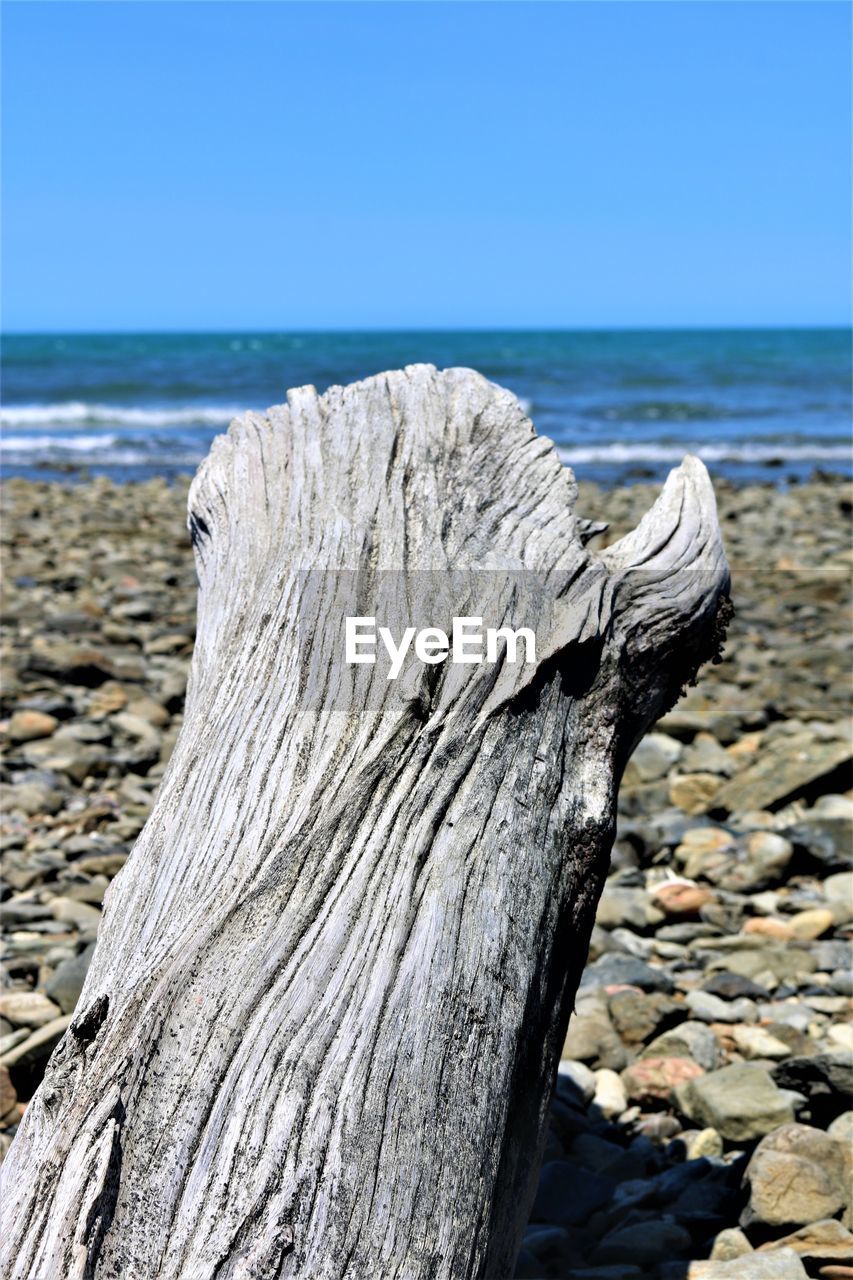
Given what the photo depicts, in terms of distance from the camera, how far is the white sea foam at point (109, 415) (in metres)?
26.7

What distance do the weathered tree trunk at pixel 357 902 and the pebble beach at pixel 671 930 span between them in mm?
809

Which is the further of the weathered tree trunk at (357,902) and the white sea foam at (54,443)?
the white sea foam at (54,443)

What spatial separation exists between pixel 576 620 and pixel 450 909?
63 cm

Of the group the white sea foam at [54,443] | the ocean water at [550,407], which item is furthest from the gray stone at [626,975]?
the white sea foam at [54,443]

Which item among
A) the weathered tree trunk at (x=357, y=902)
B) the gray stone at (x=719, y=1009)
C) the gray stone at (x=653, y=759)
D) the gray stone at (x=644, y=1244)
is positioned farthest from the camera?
the gray stone at (x=653, y=759)

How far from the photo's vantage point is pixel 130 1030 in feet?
5.59

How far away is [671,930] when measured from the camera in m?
4.05

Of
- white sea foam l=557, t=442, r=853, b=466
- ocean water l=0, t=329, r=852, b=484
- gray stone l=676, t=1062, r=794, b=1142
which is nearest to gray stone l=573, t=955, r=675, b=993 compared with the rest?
gray stone l=676, t=1062, r=794, b=1142

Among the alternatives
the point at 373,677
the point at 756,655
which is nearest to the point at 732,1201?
the point at 373,677

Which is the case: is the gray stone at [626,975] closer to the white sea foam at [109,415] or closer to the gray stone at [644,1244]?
the gray stone at [644,1244]

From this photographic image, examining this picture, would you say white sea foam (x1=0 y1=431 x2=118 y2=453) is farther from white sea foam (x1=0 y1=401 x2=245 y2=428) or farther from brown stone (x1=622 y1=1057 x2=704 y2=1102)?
brown stone (x1=622 y1=1057 x2=704 y2=1102)

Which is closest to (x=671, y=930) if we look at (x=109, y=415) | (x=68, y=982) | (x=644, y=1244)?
(x=644, y=1244)

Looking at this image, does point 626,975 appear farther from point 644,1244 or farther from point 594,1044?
point 644,1244

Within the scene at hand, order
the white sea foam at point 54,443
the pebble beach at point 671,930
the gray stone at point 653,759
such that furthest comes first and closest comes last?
the white sea foam at point 54,443 → the gray stone at point 653,759 → the pebble beach at point 671,930
